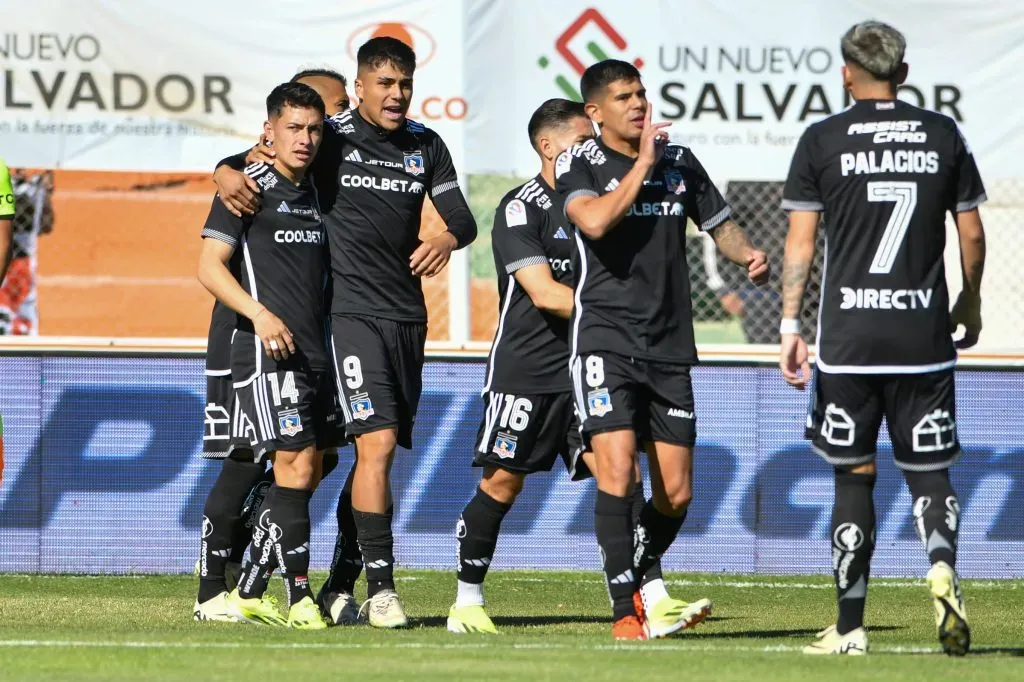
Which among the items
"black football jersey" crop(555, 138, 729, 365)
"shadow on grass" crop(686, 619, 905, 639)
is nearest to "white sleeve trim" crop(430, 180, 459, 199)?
"black football jersey" crop(555, 138, 729, 365)

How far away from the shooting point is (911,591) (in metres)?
9.78

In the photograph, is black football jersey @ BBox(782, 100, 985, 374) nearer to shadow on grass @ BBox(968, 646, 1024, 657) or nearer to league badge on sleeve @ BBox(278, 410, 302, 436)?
shadow on grass @ BBox(968, 646, 1024, 657)

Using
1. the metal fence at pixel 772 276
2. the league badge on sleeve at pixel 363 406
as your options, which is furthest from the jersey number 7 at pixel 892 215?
the metal fence at pixel 772 276

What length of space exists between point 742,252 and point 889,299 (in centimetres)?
102

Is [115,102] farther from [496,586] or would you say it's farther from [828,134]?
[828,134]

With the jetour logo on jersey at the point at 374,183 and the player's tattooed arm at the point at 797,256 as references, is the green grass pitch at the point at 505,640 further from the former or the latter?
the jetour logo on jersey at the point at 374,183

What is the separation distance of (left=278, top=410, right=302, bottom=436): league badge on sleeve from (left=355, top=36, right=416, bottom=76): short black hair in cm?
147

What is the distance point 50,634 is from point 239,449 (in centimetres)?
148

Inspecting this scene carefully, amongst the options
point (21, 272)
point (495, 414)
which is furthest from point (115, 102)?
point (495, 414)

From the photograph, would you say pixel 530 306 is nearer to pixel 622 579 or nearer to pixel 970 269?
pixel 622 579

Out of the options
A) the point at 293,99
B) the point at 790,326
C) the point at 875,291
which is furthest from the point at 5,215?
the point at 875,291

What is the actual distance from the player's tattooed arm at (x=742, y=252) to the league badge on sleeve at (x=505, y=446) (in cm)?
113

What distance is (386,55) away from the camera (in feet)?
25.2

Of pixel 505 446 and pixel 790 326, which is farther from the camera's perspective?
pixel 505 446
